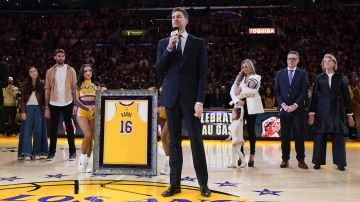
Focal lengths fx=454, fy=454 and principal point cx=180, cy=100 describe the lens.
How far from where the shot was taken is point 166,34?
71.9 feet

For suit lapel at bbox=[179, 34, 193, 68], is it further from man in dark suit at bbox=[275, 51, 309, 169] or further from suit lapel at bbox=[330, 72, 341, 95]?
suit lapel at bbox=[330, 72, 341, 95]

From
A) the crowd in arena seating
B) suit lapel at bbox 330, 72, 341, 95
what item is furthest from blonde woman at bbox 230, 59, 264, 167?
the crowd in arena seating

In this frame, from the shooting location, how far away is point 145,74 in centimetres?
1819

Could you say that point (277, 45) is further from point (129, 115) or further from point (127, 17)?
point (129, 115)

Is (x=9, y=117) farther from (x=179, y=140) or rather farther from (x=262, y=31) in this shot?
(x=262, y=31)

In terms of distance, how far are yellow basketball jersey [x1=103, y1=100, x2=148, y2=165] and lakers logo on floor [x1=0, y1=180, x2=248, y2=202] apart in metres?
0.49

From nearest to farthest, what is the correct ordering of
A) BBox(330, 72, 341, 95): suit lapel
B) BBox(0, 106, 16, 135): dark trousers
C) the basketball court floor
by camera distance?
the basketball court floor
BBox(330, 72, 341, 95): suit lapel
BBox(0, 106, 16, 135): dark trousers

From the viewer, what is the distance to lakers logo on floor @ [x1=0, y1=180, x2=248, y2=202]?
4.34 metres

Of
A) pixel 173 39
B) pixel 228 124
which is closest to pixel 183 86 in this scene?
pixel 173 39

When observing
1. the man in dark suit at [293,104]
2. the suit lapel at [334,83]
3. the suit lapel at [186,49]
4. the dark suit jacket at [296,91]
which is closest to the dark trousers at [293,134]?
the man in dark suit at [293,104]

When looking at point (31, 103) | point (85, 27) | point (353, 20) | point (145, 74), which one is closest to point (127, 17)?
point (85, 27)

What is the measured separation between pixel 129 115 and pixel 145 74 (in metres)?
12.4

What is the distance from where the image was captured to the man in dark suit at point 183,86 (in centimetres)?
447

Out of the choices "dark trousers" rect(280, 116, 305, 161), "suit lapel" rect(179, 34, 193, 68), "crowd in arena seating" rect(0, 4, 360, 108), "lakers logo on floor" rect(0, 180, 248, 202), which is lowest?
"lakers logo on floor" rect(0, 180, 248, 202)
